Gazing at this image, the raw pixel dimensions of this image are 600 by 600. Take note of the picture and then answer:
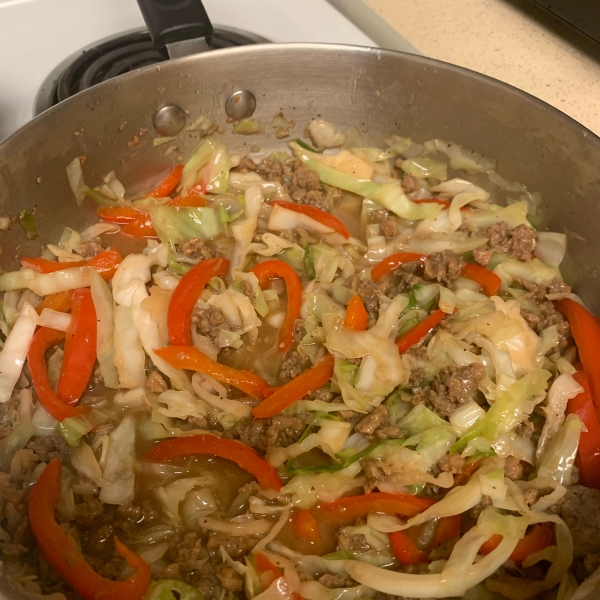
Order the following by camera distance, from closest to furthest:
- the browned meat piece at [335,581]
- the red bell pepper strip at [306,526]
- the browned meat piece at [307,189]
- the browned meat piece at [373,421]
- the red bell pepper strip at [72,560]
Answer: the red bell pepper strip at [72,560], the browned meat piece at [335,581], the red bell pepper strip at [306,526], the browned meat piece at [373,421], the browned meat piece at [307,189]

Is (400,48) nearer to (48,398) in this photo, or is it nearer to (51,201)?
(51,201)

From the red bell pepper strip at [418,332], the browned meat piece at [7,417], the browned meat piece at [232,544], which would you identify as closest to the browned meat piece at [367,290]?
the red bell pepper strip at [418,332]

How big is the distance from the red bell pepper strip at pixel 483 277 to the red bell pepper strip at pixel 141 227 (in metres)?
1.21

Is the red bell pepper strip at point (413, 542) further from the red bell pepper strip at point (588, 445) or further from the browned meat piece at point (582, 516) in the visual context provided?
the red bell pepper strip at point (588, 445)

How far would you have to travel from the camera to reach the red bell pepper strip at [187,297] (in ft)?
6.04

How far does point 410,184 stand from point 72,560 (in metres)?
1.76

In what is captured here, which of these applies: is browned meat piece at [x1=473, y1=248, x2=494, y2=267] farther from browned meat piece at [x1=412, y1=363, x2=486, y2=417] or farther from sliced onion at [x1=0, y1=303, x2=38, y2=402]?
sliced onion at [x1=0, y1=303, x2=38, y2=402]

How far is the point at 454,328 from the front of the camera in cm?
Answer: 185

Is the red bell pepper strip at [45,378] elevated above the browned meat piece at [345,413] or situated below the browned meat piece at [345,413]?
above

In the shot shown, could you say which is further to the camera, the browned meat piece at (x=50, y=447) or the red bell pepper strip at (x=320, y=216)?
the red bell pepper strip at (x=320, y=216)

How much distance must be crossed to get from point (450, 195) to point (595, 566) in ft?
4.59

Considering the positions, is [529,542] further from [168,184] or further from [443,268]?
[168,184]

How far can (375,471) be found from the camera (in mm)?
1585

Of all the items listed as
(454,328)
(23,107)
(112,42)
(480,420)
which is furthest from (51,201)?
(480,420)
